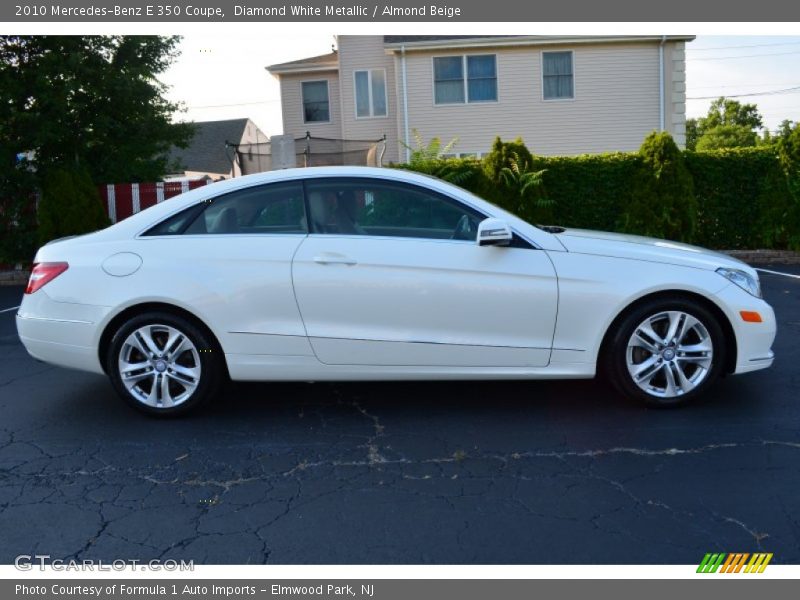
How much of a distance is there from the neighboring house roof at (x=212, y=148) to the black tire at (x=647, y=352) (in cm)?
3960

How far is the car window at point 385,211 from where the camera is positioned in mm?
4914

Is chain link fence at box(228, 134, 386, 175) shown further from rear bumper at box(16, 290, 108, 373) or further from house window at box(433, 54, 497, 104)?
rear bumper at box(16, 290, 108, 373)

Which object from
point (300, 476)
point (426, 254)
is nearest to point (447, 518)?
point (300, 476)

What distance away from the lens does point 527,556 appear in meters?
3.13

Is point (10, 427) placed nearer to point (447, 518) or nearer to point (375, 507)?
point (375, 507)

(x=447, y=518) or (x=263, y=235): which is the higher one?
(x=263, y=235)

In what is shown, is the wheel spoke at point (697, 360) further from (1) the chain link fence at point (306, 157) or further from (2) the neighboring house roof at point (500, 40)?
(2) the neighboring house roof at point (500, 40)

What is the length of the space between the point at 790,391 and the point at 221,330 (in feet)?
12.4

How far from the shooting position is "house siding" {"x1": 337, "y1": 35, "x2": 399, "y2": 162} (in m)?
23.2

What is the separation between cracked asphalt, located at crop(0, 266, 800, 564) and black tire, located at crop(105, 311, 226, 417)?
12 cm

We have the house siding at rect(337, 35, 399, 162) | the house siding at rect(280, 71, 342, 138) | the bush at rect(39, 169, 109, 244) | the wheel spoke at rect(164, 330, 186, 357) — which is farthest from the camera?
the house siding at rect(280, 71, 342, 138)

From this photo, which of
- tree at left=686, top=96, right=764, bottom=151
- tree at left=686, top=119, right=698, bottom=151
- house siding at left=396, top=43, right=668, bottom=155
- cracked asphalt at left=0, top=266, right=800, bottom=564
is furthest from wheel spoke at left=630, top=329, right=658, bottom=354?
tree at left=686, top=119, right=698, bottom=151

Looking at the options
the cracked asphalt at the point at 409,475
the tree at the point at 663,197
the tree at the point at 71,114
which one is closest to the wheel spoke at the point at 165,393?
the cracked asphalt at the point at 409,475

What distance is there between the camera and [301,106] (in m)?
24.8
